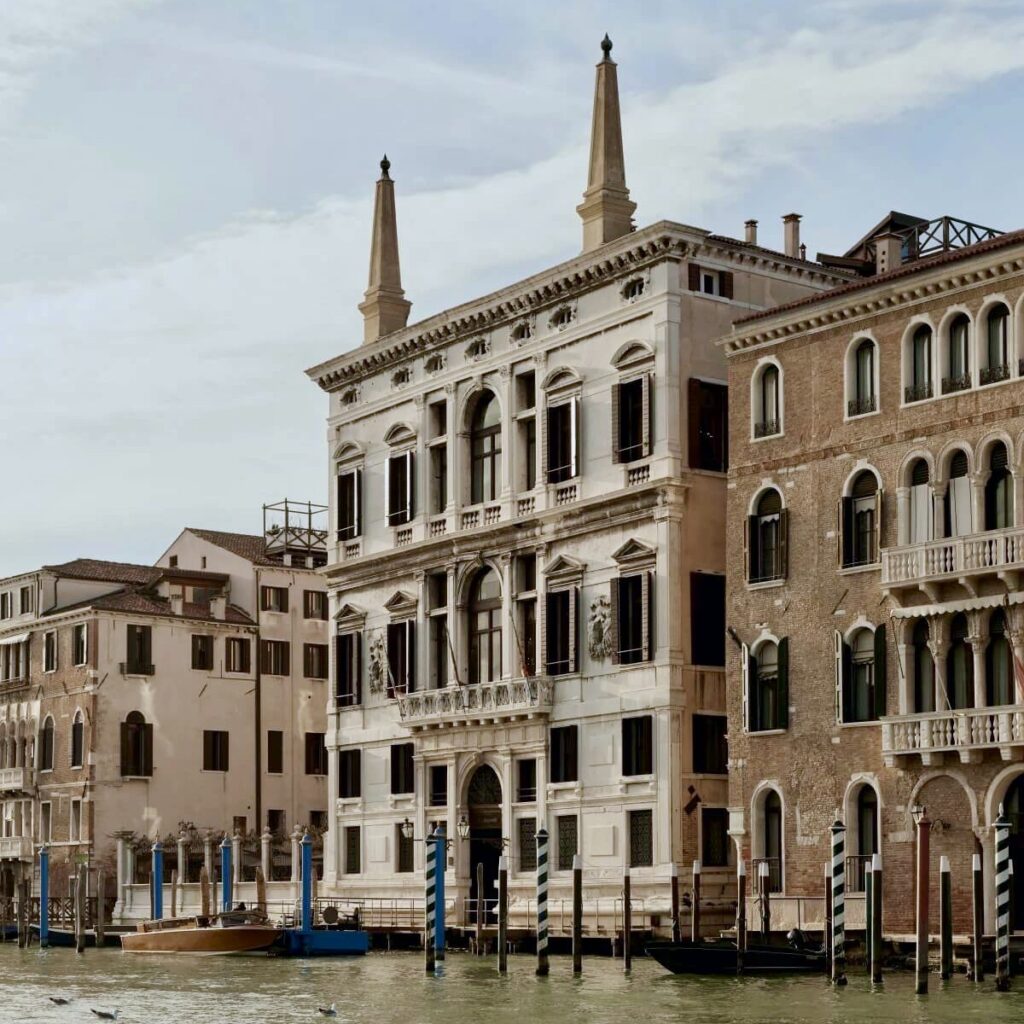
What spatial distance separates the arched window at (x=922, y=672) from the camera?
112 feet

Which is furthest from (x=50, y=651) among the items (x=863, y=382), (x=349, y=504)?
(x=863, y=382)

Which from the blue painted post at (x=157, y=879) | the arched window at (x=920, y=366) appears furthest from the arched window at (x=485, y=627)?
the arched window at (x=920, y=366)

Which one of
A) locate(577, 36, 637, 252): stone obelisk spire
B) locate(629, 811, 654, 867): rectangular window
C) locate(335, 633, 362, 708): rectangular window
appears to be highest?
locate(577, 36, 637, 252): stone obelisk spire

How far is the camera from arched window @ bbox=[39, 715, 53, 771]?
60.8 metres

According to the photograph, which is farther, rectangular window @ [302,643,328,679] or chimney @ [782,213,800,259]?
rectangular window @ [302,643,328,679]

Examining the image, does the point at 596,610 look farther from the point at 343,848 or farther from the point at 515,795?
the point at 343,848

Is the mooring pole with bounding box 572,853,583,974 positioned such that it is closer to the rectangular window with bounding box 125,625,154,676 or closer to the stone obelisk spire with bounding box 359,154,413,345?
the stone obelisk spire with bounding box 359,154,413,345

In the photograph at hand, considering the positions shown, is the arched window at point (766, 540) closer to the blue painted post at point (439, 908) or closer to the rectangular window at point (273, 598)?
the blue painted post at point (439, 908)

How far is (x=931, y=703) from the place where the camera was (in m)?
34.2

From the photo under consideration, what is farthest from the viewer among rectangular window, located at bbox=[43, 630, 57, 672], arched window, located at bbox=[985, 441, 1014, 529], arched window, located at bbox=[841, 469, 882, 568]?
rectangular window, located at bbox=[43, 630, 57, 672]

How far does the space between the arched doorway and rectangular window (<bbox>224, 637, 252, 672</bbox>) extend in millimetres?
18452

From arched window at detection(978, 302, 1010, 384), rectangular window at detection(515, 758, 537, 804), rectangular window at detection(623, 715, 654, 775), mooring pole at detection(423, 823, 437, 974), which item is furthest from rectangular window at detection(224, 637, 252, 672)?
arched window at detection(978, 302, 1010, 384)

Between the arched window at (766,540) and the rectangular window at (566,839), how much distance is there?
6600 millimetres

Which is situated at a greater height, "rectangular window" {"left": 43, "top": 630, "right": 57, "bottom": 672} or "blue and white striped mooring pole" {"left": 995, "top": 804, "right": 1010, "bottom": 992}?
"rectangular window" {"left": 43, "top": 630, "right": 57, "bottom": 672}
